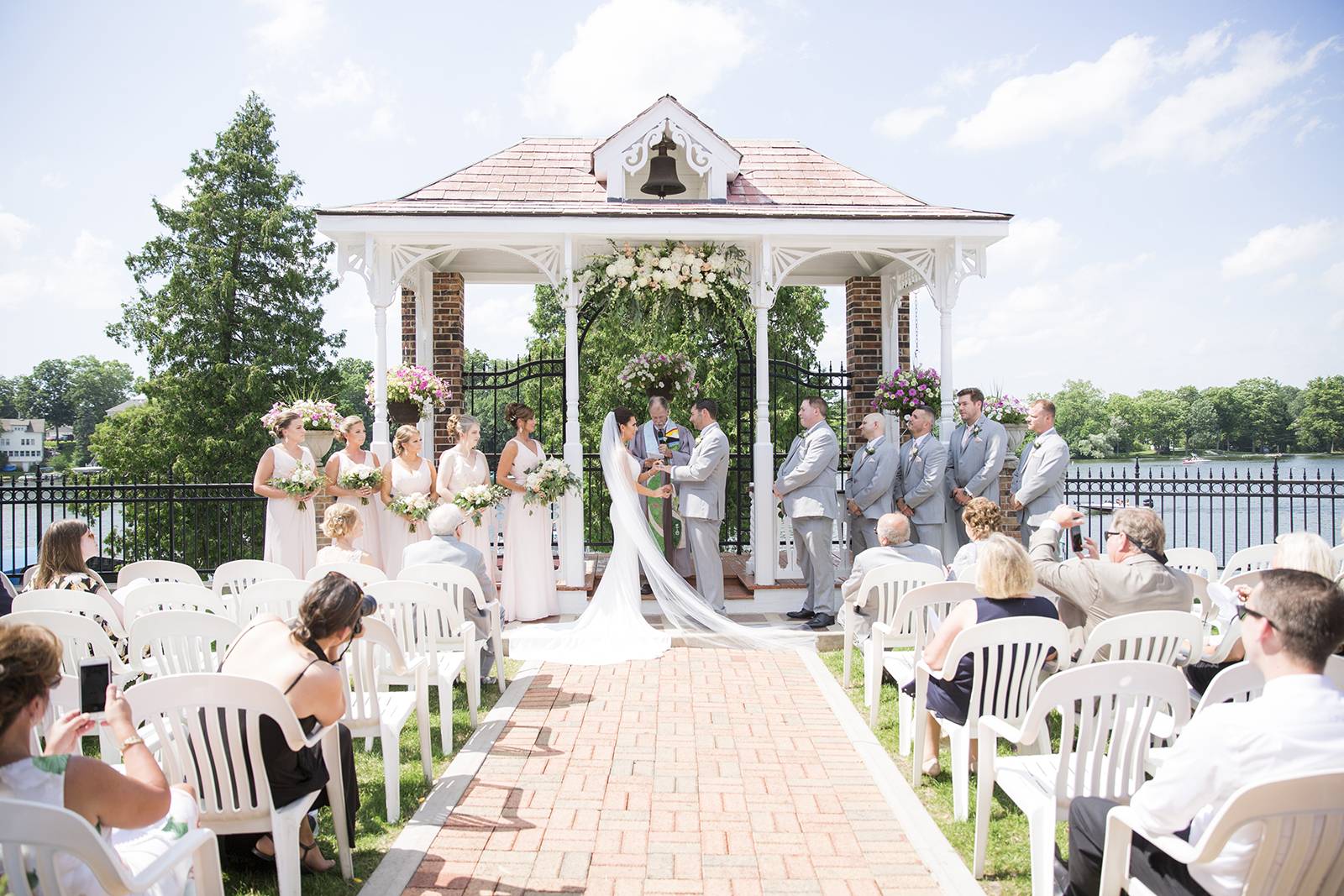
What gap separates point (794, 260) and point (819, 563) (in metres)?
3.37

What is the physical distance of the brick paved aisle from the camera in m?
3.54

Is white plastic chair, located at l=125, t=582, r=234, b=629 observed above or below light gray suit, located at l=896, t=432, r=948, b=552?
below

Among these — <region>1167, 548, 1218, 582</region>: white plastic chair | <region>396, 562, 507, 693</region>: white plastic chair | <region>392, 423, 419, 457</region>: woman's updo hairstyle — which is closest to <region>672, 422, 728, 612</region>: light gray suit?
<region>392, 423, 419, 457</region>: woman's updo hairstyle

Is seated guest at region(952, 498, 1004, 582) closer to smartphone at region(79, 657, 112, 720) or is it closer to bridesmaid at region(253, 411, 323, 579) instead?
smartphone at region(79, 657, 112, 720)

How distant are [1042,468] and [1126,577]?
3.90 meters

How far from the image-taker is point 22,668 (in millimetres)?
2186

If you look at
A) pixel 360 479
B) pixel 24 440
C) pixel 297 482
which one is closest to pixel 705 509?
pixel 360 479

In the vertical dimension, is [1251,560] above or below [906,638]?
above

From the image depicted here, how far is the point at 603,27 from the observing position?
13086 millimetres

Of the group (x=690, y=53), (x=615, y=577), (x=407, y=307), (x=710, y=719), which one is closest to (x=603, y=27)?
(x=690, y=53)

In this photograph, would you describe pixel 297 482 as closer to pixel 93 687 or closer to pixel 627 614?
pixel 627 614

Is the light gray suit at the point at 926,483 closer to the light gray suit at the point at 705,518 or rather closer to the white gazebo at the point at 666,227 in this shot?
the white gazebo at the point at 666,227

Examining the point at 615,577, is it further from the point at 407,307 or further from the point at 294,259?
the point at 294,259

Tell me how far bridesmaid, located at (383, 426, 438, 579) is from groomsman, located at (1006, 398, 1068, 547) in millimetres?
5497
